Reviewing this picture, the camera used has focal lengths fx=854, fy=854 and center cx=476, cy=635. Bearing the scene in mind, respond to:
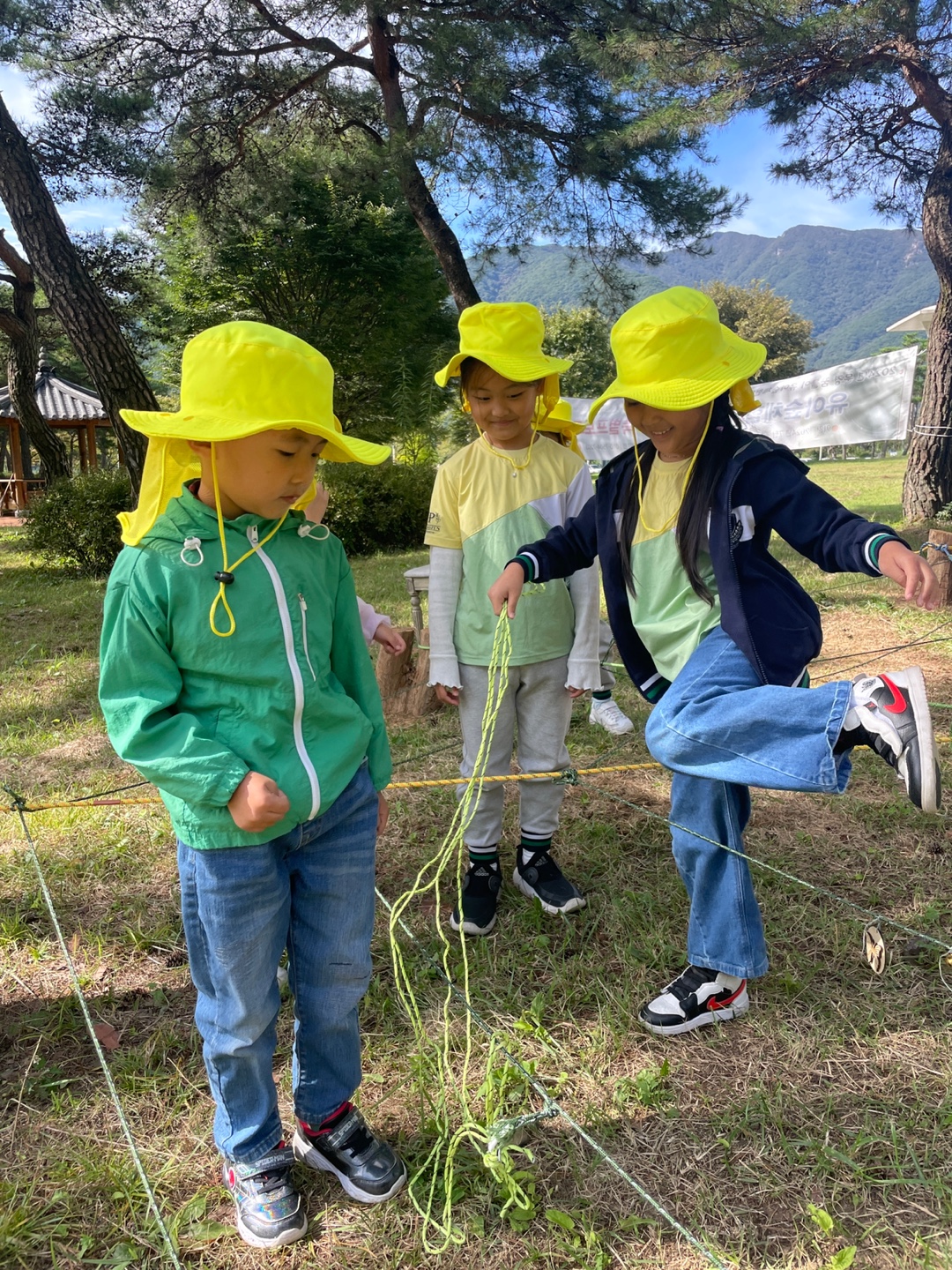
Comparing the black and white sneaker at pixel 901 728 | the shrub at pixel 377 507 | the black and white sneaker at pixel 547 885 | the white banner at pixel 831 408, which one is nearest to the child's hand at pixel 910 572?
the black and white sneaker at pixel 901 728

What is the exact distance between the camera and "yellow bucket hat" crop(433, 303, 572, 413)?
1.98m

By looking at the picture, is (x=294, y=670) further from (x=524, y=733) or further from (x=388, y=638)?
(x=524, y=733)

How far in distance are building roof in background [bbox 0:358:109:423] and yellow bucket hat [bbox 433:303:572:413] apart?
17.7 m

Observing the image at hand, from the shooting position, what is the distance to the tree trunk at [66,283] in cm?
566

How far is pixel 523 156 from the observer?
646 centimetres

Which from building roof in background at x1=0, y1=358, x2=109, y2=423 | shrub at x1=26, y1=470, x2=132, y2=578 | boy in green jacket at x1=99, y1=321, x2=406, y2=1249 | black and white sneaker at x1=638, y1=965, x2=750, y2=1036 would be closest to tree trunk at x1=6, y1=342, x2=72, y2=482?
shrub at x1=26, y1=470, x2=132, y2=578

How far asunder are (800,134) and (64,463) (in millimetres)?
9657

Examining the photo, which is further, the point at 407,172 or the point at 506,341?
the point at 407,172

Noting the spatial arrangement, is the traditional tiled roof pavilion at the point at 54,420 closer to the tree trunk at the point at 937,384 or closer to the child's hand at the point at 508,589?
the tree trunk at the point at 937,384

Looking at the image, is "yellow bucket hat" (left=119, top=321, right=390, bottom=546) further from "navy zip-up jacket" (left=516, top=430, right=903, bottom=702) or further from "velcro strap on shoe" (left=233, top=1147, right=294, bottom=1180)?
"velcro strap on shoe" (left=233, top=1147, right=294, bottom=1180)

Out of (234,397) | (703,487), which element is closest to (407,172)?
(703,487)

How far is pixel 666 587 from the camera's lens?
69.6 inches

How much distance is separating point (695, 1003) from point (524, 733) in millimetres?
761

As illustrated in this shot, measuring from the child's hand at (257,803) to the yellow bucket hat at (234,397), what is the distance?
1.31 ft
